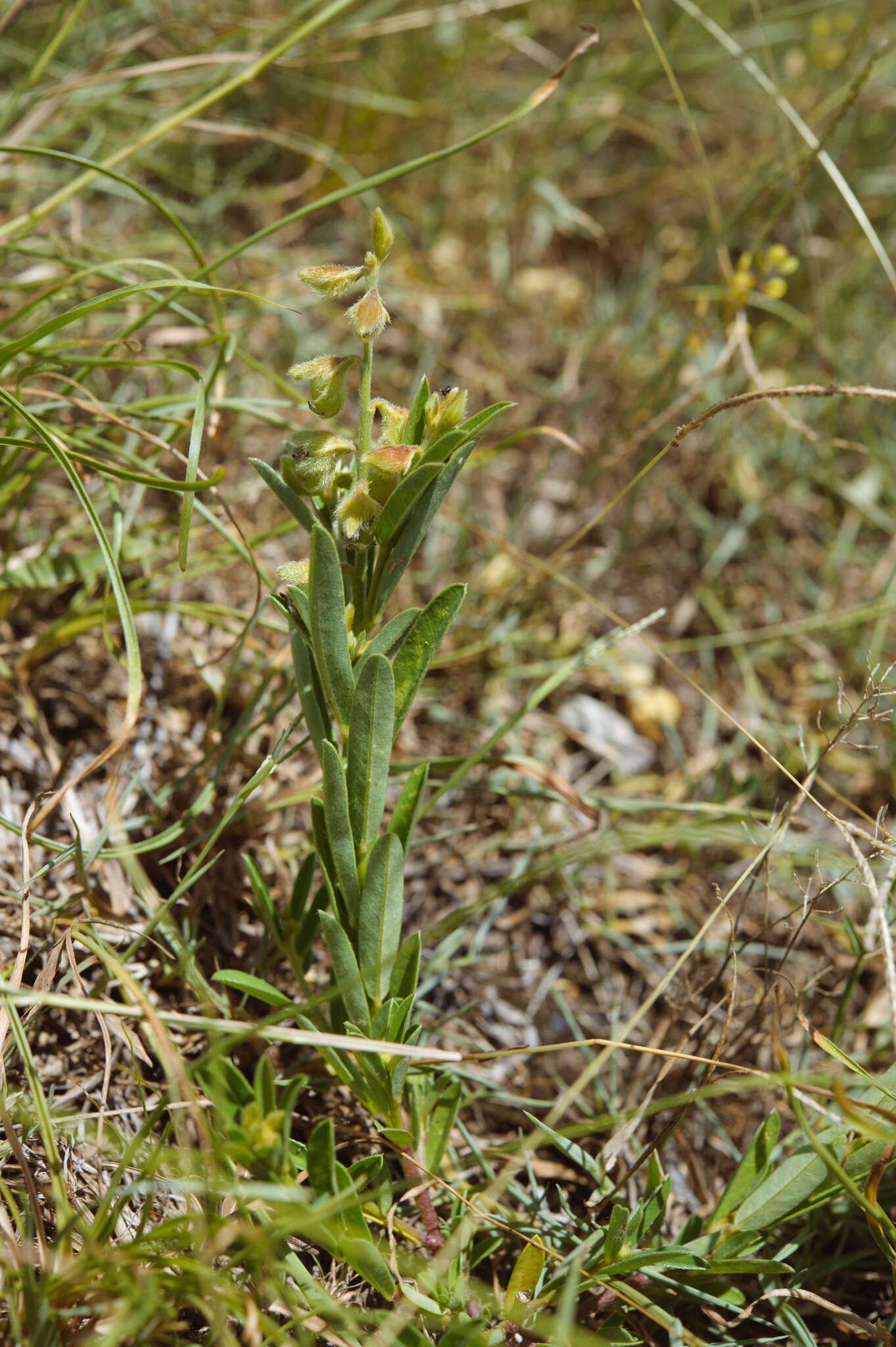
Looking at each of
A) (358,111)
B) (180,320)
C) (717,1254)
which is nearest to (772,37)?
(358,111)

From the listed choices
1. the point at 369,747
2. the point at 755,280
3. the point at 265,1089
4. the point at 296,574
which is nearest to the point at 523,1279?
the point at 265,1089

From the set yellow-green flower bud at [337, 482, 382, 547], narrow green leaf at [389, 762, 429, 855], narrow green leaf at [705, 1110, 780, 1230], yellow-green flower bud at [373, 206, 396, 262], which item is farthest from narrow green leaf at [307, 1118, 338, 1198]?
yellow-green flower bud at [373, 206, 396, 262]

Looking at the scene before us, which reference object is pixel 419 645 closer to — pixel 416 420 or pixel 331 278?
pixel 416 420

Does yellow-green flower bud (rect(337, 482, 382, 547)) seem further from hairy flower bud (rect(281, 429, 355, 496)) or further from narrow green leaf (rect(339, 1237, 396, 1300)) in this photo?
narrow green leaf (rect(339, 1237, 396, 1300))

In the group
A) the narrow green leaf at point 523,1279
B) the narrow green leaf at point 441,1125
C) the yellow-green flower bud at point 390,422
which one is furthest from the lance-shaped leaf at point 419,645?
the narrow green leaf at point 523,1279

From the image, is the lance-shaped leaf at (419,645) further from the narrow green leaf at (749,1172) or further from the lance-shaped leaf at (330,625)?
the narrow green leaf at (749,1172)
